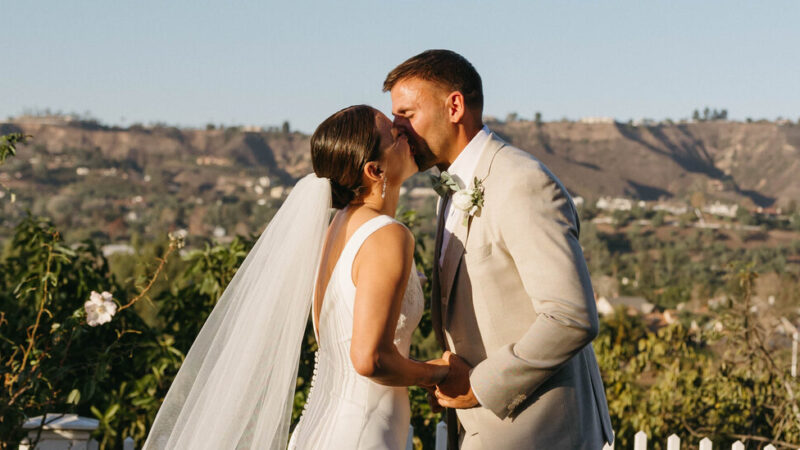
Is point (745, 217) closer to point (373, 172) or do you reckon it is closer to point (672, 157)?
point (672, 157)

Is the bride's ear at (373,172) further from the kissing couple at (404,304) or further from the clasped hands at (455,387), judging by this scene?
the clasped hands at (455,387)

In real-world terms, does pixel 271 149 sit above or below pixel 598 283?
above

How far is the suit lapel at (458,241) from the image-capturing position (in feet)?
7.77

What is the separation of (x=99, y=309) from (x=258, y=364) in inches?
54.2

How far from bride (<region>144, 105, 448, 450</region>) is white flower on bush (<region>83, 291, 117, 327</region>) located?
3.73ft

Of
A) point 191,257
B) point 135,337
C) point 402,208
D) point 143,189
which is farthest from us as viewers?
point 143,189

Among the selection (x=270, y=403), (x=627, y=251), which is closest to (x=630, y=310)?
(x=627, y=251)

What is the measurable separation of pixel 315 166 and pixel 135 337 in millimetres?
2250

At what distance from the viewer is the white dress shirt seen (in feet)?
8.07

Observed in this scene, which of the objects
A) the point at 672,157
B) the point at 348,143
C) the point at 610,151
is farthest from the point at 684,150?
the point at 348,143

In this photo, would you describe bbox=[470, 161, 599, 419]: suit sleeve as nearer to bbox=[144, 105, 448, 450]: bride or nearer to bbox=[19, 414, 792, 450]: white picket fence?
bbox=[144, 105, 448, 450]: bride

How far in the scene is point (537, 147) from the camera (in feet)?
334

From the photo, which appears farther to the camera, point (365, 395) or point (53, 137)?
point (53, 137)

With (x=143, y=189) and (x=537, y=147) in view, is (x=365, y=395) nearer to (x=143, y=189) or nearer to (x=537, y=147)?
(x=143, y=189)
